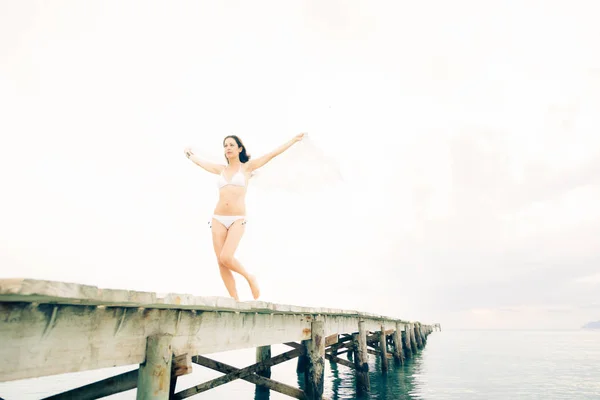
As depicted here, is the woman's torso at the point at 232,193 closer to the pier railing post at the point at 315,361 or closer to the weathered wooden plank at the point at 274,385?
the weathered wooden plank at the point at 274,385

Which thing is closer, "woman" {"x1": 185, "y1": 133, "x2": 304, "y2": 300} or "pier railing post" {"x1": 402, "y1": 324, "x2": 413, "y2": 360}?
"woman" {"x1": 185, "y1": 133, "x2": 304, "y2": 300}

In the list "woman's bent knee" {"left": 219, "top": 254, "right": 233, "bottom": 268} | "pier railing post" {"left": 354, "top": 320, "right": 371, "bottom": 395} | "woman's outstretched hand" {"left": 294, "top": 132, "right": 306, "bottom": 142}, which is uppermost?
"woman's outstretched hand" {"left": 294, "top": 132, "right": 306, "bottom": 142}

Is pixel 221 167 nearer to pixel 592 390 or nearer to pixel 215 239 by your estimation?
pixel 215 239

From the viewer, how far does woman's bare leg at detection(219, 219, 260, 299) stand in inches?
205

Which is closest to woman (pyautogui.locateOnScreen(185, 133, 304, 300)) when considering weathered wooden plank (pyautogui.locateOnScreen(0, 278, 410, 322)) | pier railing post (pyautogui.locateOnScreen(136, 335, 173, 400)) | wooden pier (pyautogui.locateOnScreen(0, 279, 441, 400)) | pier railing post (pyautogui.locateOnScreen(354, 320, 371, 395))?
wooden pier (pyautogui.locateOnScreen(0, 279, 441, 400))

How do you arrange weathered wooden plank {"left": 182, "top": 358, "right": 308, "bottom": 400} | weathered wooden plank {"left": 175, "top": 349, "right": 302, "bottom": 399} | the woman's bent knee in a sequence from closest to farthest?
the woman's bent knee
weathered wooden plank {"left": 175, "top": 349, "right": 302, "bottom": 399}
weathered wooden plank {"left": 182, "top": 358, "right": 308, "bottom": 400}

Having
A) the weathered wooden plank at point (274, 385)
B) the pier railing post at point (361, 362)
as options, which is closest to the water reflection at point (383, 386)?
the pier railing post at point (361, 362)

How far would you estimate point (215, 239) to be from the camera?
543 cm

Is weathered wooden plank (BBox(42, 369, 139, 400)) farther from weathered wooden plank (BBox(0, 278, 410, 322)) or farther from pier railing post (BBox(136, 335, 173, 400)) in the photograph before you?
weathered wooden plank (BBox(0, 278, 410, 322))

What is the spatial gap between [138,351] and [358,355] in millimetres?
9617

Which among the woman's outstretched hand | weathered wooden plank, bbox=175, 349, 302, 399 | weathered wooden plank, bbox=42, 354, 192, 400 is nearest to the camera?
weathered wooden plank, bbox=42, 354, 192, 400

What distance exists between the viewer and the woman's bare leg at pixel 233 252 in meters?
5.22

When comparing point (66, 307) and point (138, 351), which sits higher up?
point (66, 307)

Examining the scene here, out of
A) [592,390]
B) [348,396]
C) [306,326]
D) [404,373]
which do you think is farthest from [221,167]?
[592,390]
